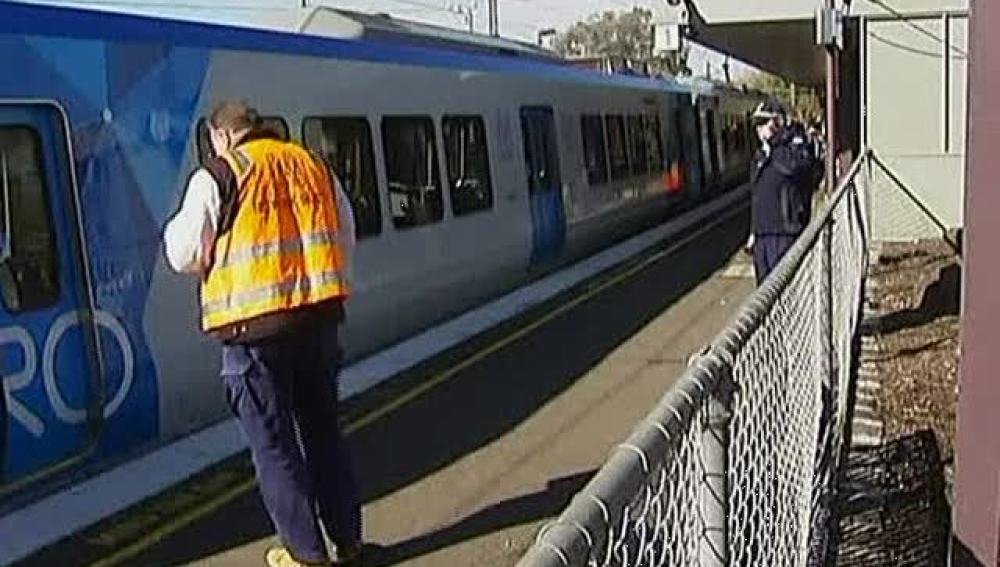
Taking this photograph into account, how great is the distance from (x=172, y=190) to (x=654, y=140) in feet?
60.8

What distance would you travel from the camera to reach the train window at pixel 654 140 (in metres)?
26.4

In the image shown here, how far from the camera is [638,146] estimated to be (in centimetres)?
2520

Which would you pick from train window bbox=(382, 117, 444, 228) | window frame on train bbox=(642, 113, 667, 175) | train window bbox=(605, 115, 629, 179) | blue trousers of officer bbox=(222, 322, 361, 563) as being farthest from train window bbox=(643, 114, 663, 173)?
blue trousers of officer bbox=(222, 322, 361, 563)

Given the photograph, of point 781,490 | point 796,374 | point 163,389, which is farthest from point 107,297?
point 781,490

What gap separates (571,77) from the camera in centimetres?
2050

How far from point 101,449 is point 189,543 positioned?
1396mm

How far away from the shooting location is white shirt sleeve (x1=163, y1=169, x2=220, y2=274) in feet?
19.2

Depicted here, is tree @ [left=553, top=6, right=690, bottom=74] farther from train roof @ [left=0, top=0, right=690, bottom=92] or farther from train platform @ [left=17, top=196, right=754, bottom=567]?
train platform @ [left=17, top=196, right=754, bottom=567]

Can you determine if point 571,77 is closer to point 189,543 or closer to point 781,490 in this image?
point 189,543

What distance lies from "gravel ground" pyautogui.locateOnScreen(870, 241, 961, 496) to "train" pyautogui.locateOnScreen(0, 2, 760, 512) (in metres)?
3.98

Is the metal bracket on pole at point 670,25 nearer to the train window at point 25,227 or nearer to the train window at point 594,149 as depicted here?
the train window at point 594,149

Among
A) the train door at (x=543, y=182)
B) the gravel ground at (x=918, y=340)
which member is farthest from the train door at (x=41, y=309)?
the train door at (x=543, y=182)

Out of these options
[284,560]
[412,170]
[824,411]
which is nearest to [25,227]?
[284,560]

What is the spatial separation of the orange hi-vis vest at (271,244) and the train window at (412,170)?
6984mm
